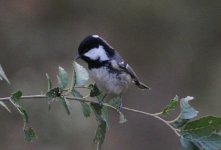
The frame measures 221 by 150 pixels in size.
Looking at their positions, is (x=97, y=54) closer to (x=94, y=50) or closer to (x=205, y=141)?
(x=94, y=50)

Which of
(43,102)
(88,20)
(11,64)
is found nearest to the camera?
(43,102)

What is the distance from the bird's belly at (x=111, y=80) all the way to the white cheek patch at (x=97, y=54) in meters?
0.07

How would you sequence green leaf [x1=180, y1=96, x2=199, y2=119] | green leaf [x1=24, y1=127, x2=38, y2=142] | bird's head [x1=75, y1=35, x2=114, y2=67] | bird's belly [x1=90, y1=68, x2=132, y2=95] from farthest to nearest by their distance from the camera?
1. bird's belly [x1=90, y1=68, x2=132, y2=95]
2. bird's head [x1=75, y1=35, x2=114, y2=67]
3. green leaf [x1=24, y1=127, x2=38, y2=142]
4. green leaf [x1=180, y1=96, x2=199, y2=119]

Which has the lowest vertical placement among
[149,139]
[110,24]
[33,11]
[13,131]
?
[149,139]

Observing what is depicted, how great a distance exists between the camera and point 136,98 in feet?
24.1

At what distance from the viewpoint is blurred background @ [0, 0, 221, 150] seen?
635 cm

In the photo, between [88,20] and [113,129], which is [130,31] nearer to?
[88,20]

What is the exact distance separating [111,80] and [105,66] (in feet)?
0.24

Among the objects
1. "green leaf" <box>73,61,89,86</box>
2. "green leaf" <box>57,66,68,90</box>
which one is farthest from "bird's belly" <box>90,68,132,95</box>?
"green leaf" <box>57,66,68,90</box>

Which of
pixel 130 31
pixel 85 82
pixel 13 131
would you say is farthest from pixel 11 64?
pixel 85 82

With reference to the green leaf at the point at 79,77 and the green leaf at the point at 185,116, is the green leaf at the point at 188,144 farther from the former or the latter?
the green leaf at the point at 79,77

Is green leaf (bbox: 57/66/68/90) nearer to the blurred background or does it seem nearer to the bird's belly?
the bird's belly

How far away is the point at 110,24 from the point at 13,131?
2.21 metres

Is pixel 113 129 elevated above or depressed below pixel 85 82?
below
